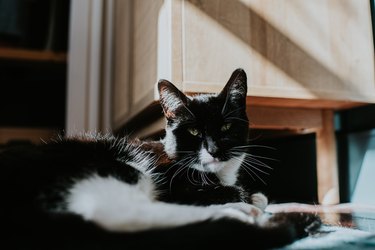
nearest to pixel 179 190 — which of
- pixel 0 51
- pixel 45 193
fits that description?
pixel 45 193

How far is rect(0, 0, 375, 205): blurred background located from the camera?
1.19 meters

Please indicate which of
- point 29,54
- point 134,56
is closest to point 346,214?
point 134,56

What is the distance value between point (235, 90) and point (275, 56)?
10.8 inches

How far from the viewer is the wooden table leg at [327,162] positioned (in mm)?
1437

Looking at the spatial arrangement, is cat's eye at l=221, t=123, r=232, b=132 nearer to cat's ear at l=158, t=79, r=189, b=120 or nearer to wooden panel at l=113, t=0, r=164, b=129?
cat's ear at l=158, t=79, r=189, b=120

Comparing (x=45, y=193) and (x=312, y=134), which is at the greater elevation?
(x=312, y=134)

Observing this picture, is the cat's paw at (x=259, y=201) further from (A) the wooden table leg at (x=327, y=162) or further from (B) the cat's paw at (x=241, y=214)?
(A) the wooden table leg at (x=327, y=162)

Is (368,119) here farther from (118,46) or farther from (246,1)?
(118,46)

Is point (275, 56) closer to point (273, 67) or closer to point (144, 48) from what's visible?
point (273, 67)

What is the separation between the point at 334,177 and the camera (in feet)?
4.73

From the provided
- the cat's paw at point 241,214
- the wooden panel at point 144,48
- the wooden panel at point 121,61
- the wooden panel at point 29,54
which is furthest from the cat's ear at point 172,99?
the wooden panel at point 29,54

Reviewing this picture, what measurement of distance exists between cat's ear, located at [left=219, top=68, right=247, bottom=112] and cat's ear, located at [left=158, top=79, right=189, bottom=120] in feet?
0.37

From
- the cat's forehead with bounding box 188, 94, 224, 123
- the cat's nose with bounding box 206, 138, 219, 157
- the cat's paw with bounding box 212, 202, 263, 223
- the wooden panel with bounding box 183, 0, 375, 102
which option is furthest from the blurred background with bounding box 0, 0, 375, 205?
the cat's paw with bounding box 212, 202, 263, 223

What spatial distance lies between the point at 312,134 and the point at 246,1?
0.68 metres
